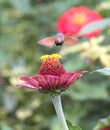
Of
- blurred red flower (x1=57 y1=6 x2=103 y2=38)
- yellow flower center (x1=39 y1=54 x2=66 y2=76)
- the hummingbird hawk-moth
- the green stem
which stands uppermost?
blurred red flower (x1=57 y1=6 x2=103 y2=38)

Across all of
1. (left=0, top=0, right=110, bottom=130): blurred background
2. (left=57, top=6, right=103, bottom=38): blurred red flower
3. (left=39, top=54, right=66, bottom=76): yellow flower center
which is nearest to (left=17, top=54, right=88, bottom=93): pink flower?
(left=39, top=54, right=66, bottom=76): yellow flower center

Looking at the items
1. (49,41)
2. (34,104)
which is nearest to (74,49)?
(34,104)

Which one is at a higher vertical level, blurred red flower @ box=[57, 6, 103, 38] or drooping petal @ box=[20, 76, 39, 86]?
blurred red flower @ box=[57, 6, 103, 38]

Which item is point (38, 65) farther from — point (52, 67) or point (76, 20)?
point (52, 67)

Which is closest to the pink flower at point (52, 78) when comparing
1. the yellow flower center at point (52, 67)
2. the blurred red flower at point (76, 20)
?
the yellow flower center at point (52, 67)

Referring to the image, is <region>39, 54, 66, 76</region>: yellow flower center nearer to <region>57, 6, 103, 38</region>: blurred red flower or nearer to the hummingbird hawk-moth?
the hummingbird hawk-moth

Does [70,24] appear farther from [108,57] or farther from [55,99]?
[55,99]
